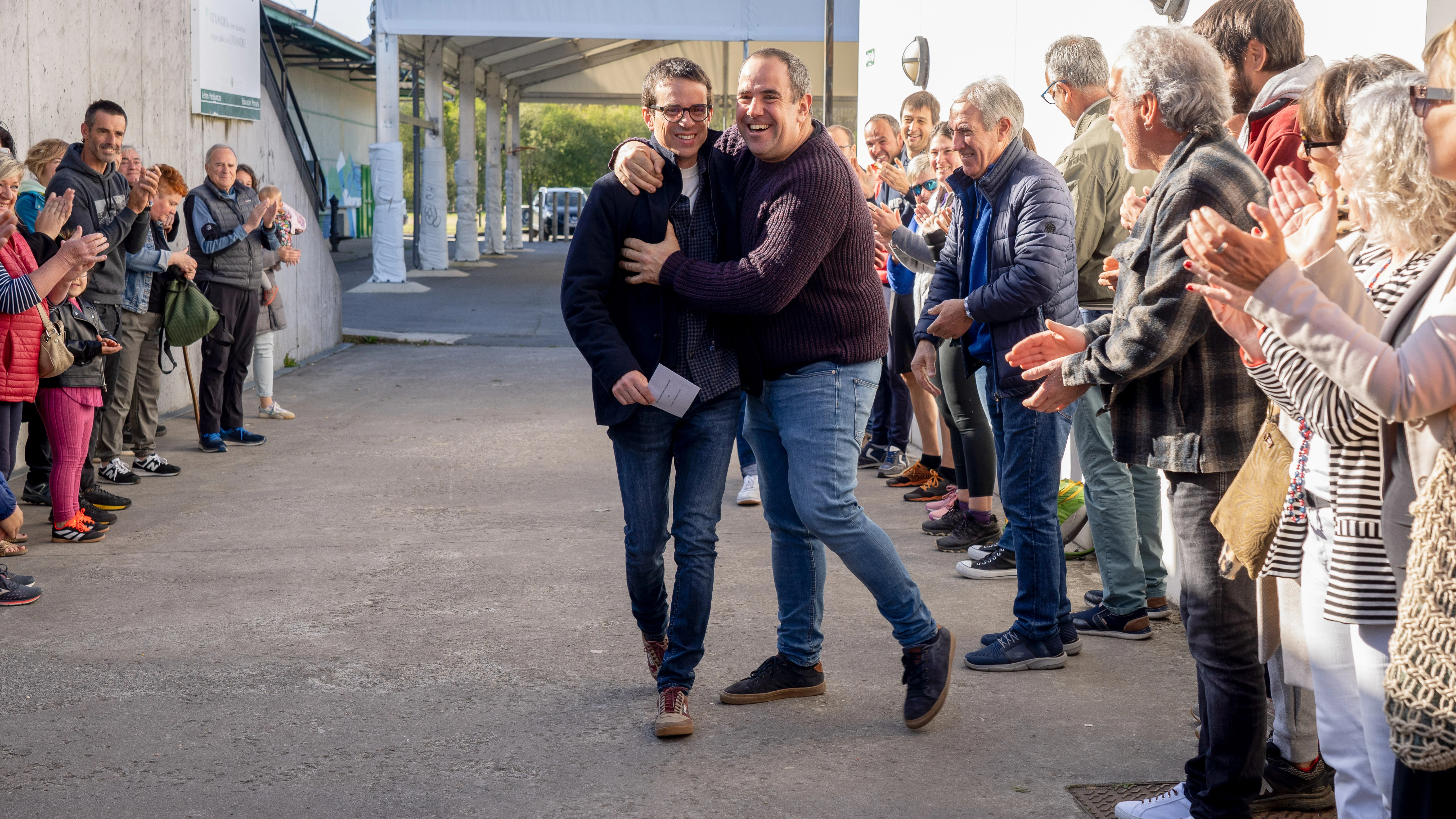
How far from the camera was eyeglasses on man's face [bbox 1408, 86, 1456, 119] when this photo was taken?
209 centimetres

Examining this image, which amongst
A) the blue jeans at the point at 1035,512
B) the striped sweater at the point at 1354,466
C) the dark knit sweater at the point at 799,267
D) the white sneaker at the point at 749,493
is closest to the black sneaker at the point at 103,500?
the white sneaker at the point at 749,493

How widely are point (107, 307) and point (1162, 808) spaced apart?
6.04 m

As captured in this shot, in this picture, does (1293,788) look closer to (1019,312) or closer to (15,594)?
(1019,312)

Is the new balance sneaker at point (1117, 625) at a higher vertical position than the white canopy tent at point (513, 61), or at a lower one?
lower

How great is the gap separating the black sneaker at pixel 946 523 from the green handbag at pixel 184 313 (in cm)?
447

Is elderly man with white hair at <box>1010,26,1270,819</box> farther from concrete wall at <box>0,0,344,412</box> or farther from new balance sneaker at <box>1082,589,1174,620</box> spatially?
concrete wall at <box>0,0,344,412</box>

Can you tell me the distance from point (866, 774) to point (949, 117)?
7.86ft

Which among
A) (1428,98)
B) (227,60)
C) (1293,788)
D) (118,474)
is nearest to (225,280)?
(118,474)

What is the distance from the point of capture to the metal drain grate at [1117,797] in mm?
3324

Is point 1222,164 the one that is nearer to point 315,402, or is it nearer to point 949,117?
point 949,117

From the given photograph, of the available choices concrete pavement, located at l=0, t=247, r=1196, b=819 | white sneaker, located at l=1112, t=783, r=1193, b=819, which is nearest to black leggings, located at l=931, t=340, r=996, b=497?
concrete pavement, located at l=0, t=247, r=1196, b=819

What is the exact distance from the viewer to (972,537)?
6.07 meters

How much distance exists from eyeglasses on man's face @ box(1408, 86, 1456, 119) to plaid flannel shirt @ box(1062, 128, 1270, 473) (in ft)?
2.89

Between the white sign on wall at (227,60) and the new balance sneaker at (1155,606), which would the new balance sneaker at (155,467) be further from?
the new balance sneaker at (1155,606)
